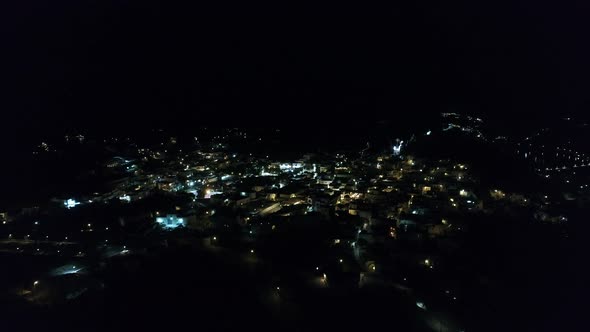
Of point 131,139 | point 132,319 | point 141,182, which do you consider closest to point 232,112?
point 131,139

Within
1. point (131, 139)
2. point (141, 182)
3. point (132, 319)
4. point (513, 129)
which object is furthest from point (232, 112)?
point (132, 319)

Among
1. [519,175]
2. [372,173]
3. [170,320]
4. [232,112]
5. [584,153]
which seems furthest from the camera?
[232,112]

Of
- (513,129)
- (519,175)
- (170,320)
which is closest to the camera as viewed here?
(170,320)

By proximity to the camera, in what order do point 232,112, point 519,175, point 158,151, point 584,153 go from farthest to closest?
point 232,112 < point 158,151 < point 584,153 < point 519,175

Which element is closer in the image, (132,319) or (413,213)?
(132,319)

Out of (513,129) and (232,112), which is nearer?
(513,129)

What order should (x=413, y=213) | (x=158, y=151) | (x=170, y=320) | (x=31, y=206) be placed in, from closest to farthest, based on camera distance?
(x=170, y=320) < (x=413, y=213) < (x=31, y=206) < (x=158, y=151)

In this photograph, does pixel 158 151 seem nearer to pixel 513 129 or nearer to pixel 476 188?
pixel 476 188

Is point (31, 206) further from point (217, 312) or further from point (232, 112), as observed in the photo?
point (232, 112)
